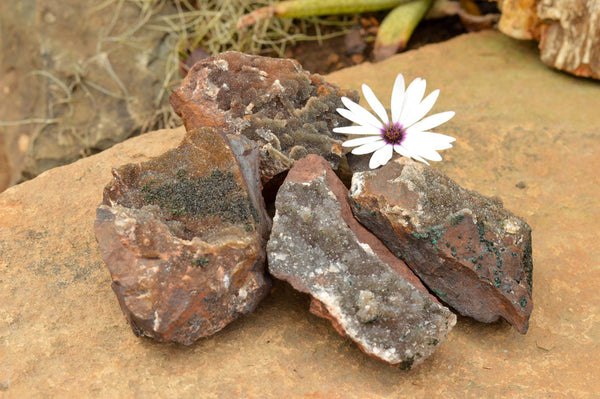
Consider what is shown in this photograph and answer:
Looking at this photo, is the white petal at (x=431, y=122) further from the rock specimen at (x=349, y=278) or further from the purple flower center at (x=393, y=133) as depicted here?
the rock specimen at (x=349, y=278)

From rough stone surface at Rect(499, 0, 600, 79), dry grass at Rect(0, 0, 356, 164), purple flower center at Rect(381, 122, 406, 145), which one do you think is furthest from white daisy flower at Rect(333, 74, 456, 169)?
dry grass at Rect(0, 0, 356, 164)

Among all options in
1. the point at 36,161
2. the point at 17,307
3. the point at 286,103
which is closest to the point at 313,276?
the point at 286,103

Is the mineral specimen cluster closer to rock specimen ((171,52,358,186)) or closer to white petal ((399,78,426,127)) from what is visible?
rock specimen ((171,52,358,186))

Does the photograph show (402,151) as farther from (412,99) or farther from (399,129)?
(412,99)

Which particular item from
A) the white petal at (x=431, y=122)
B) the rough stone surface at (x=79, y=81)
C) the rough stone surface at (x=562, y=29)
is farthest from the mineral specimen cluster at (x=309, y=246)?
the rough stone surface at (x=79, y=81)

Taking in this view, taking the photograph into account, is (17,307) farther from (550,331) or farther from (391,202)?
(550,331)

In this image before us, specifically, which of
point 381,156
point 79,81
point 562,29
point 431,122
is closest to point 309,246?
point 381,156

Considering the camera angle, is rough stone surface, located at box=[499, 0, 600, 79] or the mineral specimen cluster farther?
rough stone surface, located at box=[499, 0, 600, 79]
